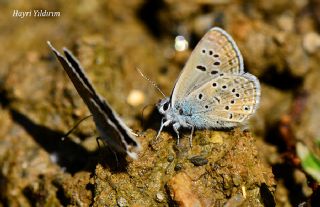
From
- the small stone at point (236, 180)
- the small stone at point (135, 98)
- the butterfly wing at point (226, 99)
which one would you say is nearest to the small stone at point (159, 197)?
the small stone at point (236, 180)

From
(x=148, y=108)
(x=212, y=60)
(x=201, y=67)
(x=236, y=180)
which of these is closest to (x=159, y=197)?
(x=236, y=180)

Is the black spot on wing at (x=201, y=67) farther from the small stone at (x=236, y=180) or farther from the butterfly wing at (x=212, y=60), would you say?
the small stone at (x=236, y=180)

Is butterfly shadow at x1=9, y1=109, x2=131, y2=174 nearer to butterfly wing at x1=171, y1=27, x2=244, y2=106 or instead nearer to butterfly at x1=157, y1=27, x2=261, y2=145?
butterfly at x1=157, y1=27, x2=261, y2=145

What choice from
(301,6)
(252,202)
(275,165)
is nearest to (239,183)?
(252,202)

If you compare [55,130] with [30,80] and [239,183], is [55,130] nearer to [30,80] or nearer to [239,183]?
[30,80]

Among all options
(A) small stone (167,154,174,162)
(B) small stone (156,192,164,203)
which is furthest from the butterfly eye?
(B) small stone (156,192,164,203)
